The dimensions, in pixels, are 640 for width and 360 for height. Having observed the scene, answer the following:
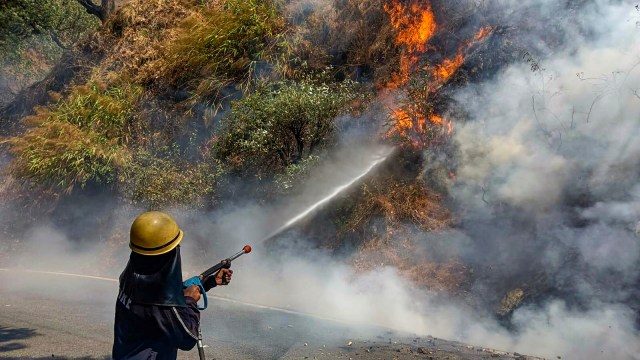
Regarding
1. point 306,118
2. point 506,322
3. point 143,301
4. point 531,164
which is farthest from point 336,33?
point 143,301

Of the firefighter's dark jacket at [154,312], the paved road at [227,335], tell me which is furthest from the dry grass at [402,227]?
the firefighter's dark jacket at [154,312]

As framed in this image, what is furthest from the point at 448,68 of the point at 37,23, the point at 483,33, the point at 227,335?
the point at 37,23

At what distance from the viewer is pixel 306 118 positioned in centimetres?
990

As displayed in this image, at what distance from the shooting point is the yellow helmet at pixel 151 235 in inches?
126

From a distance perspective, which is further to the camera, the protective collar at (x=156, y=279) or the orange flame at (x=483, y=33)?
the orange flame at (x=483, y=33)

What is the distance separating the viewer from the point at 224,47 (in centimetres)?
1180

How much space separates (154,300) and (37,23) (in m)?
16.7

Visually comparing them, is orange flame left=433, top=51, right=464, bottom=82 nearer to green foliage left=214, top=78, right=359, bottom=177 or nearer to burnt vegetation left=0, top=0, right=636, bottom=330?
burnt vegetation left=0, top=0, right=636, bottom=330

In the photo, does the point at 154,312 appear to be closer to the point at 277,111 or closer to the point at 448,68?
the point at 277,111

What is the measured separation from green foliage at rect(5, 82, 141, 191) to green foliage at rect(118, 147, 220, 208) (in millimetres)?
420

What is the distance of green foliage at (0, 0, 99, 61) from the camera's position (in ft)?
54.8

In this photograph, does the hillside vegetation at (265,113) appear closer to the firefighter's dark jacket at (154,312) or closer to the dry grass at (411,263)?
the dry grass at (411,263)

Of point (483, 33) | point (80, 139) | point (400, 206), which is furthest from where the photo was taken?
point (80, 139)

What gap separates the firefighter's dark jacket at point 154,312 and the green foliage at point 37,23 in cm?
1567
